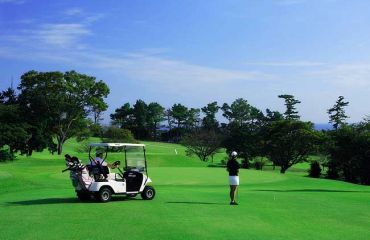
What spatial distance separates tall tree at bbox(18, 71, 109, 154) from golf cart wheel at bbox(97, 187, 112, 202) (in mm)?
53088

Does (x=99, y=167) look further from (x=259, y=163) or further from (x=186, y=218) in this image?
(x=259, y=163)


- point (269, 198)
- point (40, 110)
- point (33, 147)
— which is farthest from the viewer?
point (40, 110)

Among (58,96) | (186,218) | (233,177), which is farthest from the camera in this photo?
(58,96)

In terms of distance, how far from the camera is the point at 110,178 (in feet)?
58.4

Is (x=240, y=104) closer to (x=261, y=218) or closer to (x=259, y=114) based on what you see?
(x=259, y=114)

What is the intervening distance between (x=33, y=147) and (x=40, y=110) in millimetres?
6796

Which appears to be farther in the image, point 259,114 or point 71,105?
point 259,114

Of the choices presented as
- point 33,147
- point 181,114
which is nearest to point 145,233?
point 33,147

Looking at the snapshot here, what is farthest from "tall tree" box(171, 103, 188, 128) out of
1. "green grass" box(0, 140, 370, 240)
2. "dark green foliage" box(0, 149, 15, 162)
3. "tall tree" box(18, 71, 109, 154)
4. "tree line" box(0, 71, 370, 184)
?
"green grass" box(0, 140, 370, 240)

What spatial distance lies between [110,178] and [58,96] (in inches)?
2113

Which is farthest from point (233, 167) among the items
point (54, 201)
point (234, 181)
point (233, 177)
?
point (54, 201)

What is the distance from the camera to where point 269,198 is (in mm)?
20469

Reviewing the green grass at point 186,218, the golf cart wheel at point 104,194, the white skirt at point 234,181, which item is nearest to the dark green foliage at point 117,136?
the green grass at point 186,218

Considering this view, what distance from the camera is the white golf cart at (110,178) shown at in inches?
679
